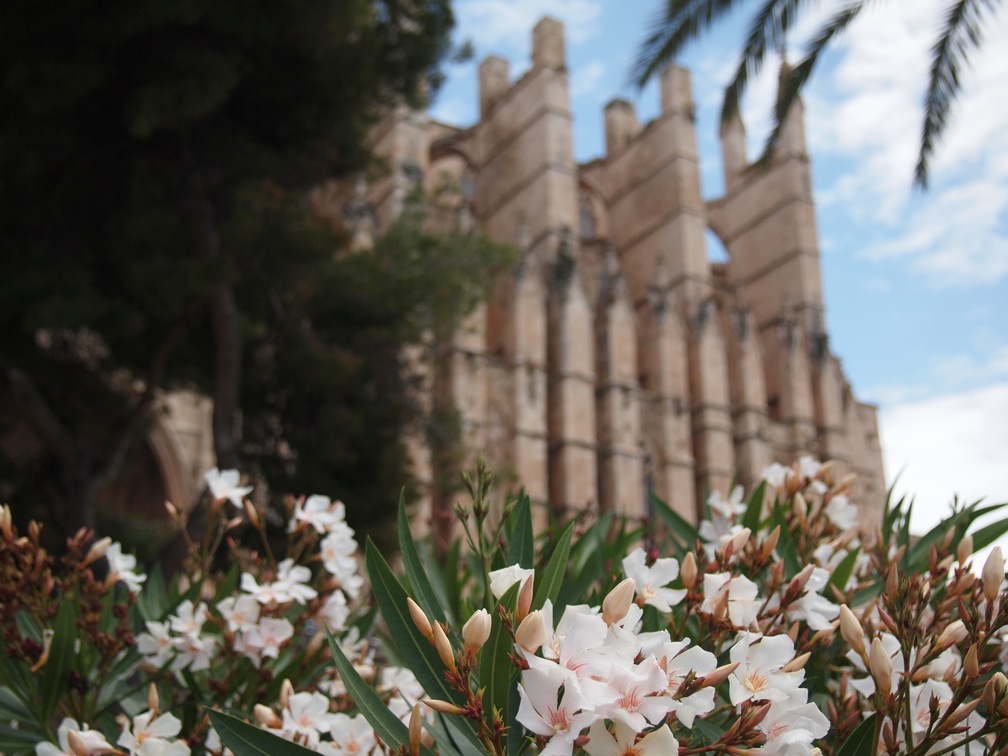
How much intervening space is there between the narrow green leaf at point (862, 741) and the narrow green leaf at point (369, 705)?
66 cm

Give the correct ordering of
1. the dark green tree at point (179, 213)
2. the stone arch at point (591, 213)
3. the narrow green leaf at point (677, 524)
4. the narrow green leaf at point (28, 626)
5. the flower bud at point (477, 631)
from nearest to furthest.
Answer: the flower bud at point (477, 631) < the narrow green leaf at point (28, 626) < the narrow green leaf at point (677, 524) < the dark green tree at point (179, 213) < the stone arch at point (591, 213)

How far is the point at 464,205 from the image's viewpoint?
21828 mm

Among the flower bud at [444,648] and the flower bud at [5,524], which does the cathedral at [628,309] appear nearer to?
the flower bud at [5,524]

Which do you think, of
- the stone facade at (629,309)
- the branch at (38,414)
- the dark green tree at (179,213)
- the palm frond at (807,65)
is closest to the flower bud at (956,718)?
the palm frond at (807,65)

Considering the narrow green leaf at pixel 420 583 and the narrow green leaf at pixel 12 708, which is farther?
the narrow green leaf at pixel 12 708

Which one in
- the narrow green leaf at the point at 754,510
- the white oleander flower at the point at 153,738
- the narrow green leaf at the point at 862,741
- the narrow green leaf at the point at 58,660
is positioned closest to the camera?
the narrow green leaf at the point at 862,741

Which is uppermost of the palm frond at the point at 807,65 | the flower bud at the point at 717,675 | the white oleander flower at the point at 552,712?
the palm frond at the point at 807,65

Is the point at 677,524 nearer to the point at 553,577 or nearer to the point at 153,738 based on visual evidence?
the point at 553,577

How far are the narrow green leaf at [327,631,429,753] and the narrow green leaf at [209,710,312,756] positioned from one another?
10cm

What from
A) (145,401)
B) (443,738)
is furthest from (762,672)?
(145,401)

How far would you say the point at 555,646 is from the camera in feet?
4.67

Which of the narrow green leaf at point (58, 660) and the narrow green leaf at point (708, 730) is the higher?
the narrow green leaf at point (58, 660)

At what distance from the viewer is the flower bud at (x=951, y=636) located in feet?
5.44

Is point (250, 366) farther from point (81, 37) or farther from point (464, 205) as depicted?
point (464, 205)
